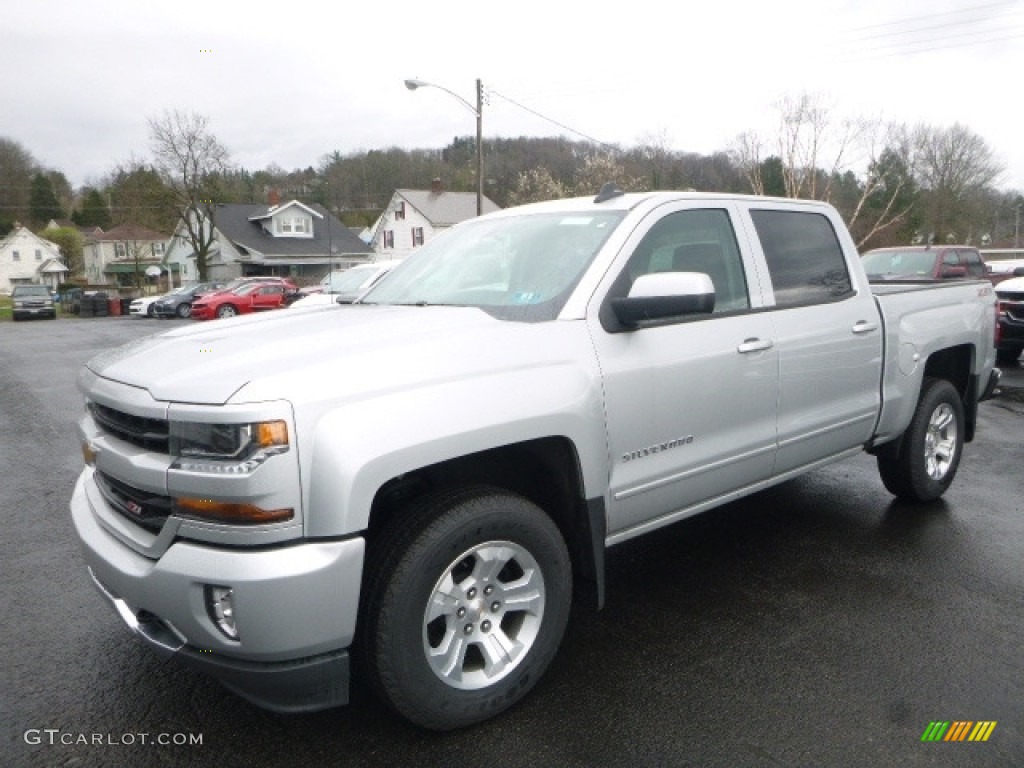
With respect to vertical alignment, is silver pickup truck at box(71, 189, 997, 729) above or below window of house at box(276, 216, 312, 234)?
below

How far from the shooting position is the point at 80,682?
3039 millimetres

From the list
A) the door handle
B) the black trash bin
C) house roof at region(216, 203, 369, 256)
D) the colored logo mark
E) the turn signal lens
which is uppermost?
house roof at region(216, 203, 369, 256)

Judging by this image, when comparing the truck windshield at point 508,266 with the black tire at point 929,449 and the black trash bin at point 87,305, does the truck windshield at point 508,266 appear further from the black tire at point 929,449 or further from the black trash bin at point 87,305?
the black trash bin at point 87,305

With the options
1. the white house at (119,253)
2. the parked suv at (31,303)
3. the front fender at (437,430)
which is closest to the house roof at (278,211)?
the parked suv at (31,303)

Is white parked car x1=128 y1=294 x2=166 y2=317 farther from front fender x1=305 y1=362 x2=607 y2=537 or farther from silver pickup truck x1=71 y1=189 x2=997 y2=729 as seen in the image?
front fender x1=305 y1=362 x2=607 y2=537

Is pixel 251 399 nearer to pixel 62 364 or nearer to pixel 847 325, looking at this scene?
pixel 847 325

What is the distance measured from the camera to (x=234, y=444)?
219 cm

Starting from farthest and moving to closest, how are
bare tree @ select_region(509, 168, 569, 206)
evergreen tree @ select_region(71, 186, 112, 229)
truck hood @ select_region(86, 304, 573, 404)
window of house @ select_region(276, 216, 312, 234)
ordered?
evergreen tree @ select_region(71, 186, 112, 229) < window of house @ select_region(276, 216, 312, 234) < bare tree @ select_region(509, 168, 569, 206) < truck hood @ select_region(86, 304, 573, 404)

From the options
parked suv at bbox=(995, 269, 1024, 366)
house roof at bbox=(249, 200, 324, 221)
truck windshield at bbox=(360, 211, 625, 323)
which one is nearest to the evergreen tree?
house roof at bbox=(249, 200, 324, 221)

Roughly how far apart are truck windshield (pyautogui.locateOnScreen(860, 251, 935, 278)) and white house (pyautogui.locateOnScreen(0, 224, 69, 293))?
3213 inches

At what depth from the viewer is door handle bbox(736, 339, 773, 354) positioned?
3488mm

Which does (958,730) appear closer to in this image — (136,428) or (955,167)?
(136,428)

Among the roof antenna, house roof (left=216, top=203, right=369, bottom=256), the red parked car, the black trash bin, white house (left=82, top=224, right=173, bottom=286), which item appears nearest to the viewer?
the roof antenna

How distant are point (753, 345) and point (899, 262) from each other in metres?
14.3
